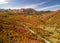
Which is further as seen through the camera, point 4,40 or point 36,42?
point 36,42

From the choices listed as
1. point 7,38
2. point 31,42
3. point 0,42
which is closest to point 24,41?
point 31,42

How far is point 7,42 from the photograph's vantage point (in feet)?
95.2

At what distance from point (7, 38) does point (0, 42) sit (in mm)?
3396

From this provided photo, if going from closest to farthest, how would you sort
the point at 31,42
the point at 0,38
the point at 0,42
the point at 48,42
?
1. the point at 0,42
2. the point at 0,38
3. the point at 31,42
4. the point at 48,42

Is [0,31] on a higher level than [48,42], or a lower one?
higher

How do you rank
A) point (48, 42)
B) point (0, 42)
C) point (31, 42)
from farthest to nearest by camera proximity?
point (48, 42) → point (31, 42) → point (0, 42)

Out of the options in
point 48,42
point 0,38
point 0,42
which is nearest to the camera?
point 0,42

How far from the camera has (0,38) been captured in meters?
30.0

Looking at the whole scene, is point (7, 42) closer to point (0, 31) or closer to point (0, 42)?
point (0, 42)

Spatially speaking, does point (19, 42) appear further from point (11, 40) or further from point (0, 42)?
point (0, 42)

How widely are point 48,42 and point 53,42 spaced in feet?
4.76

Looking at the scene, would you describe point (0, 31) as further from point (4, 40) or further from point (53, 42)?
point (53, 42)

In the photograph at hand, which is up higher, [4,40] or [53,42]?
[4,40]

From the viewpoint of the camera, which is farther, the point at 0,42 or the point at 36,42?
the point at 36,42
